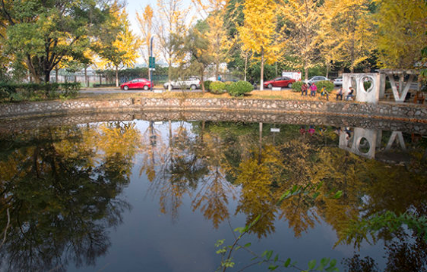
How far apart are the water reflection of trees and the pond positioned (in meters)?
0.04

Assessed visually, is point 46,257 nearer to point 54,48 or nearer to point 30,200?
A: point 30,200

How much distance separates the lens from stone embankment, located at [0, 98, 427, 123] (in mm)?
21500

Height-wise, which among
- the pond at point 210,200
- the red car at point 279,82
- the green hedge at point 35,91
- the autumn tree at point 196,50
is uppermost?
the autumn tree at point 196,50

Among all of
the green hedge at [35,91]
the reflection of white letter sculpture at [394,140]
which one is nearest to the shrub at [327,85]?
the reflection of white letter sculpture at [394,140]

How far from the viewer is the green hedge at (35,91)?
2234cm

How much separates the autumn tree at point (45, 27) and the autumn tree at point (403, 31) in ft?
66.6

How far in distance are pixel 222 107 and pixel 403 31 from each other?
44.8 ft

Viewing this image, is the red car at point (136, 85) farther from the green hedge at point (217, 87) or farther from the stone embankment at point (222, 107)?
the green hedge at point (217, 87)

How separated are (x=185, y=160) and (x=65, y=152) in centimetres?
502

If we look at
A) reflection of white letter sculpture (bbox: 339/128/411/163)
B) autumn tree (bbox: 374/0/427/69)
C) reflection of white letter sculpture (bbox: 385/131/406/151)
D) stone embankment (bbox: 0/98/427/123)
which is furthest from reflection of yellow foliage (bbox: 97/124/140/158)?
autumn tree (bbox: 374/0/427/69)

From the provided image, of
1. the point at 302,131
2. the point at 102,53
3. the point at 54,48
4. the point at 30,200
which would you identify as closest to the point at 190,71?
the point at 102,53

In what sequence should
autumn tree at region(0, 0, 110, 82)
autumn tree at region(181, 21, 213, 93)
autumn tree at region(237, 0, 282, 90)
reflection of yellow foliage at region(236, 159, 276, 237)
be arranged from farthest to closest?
1. autumn tree at region(237, 0, 282, 90)
2. autumn tree at region(181, 21, 213, 93)
3. autumn tree at region(0, 0, 110, 82)
4. reflection of yellow foliage at region(236, 159, 276, 237)

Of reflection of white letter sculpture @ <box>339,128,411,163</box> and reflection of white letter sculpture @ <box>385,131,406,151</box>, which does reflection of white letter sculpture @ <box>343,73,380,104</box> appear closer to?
reflection of white letter sculpture @ <box>339,128,411,163</box>

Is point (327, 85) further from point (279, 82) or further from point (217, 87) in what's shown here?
point (217, 87)
